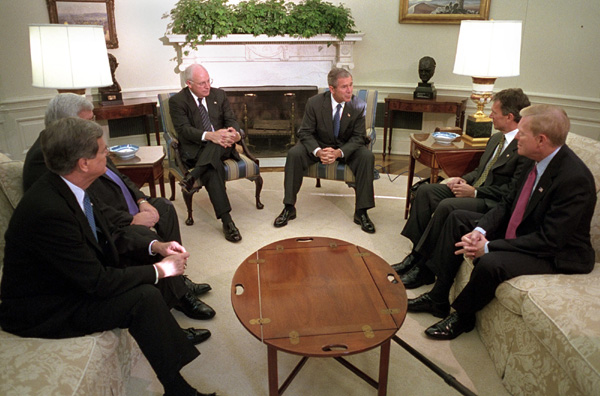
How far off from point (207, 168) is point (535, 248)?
247 cm

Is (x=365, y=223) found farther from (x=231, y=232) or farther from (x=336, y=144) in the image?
(x=231, y=232)

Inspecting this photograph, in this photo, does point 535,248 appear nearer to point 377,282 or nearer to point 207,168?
point 377,282

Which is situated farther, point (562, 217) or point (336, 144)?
point (336, 144)

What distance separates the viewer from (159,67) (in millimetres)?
5617

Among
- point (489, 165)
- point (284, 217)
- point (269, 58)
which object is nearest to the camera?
point (489, 165)

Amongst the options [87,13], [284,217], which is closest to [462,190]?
[284,217]

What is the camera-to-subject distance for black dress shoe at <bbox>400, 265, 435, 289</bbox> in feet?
9.77

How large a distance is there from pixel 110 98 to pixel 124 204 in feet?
9.60

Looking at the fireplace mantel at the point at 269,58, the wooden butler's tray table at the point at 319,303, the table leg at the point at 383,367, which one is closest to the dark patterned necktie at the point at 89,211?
the wooden butler's tray table at the point at 319,303

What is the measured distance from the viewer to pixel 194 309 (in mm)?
2688

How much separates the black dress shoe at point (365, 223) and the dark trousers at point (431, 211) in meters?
0.59

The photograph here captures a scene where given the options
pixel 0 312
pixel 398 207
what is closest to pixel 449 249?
pixel 398 207

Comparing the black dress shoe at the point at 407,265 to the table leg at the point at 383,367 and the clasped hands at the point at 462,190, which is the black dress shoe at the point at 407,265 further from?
the table leg at the point at 383,367

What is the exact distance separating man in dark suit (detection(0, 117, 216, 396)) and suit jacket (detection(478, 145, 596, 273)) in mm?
1702
